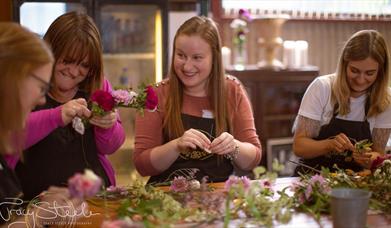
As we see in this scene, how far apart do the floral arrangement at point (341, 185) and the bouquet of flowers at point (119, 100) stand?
513 millimetres

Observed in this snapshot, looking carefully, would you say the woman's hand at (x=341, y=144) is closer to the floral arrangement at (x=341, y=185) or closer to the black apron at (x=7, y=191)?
the floral arrangement at (x=341, y=185)

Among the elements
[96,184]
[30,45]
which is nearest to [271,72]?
[30,45]

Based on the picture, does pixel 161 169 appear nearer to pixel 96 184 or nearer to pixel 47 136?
pixel 47 136

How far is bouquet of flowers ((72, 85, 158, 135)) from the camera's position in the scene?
155 cm

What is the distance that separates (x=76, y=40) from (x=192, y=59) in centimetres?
46

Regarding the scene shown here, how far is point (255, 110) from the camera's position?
4316mm

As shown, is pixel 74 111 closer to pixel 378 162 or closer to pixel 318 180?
pixel 318 180

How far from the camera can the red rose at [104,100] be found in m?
1.54

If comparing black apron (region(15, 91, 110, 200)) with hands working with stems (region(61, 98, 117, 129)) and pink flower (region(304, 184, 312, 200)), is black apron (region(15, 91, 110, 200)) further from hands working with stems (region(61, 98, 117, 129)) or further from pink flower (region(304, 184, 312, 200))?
pink flower (region(304, 184, 312, 200))

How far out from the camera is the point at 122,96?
1.57 metres

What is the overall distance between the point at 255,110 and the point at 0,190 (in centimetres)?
307

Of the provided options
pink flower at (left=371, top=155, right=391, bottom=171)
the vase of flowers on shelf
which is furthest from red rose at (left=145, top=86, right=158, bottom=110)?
the vase of flowers on shelf

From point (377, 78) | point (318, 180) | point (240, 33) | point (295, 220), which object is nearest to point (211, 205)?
point (295, 220)

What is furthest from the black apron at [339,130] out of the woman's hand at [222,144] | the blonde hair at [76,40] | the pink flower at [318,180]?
the blonde hair at [76,40]
